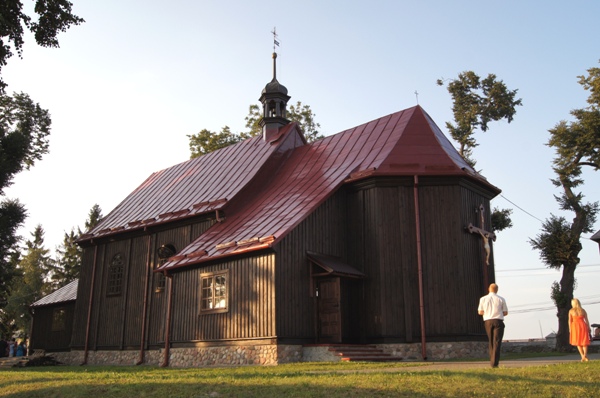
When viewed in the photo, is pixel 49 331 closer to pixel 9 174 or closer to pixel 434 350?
pixel 9 174

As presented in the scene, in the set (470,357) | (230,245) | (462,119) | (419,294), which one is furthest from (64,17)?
(462,119)

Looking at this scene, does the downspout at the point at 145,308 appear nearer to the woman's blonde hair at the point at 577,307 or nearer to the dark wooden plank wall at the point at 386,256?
the dark wooden plank wall at the point at 386,256

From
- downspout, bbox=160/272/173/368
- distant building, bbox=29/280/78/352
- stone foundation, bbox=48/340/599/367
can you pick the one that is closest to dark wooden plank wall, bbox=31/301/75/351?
distant building, bbox=29/280/78/352

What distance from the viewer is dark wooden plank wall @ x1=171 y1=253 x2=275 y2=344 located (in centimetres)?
1625

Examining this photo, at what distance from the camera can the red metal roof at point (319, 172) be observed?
1767cm

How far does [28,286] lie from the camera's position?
160 feet

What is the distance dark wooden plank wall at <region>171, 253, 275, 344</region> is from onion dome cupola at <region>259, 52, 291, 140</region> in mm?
8540

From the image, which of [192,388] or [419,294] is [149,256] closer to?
[419,294]

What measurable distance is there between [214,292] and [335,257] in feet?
12.7

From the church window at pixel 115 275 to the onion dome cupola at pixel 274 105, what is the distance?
8191 mm

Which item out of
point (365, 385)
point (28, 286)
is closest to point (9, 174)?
point (365, 385)

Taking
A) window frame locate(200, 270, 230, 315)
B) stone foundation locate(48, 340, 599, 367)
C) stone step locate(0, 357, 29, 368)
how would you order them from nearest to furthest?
stone foundation locate(48, 340, 599, 367) → window frame locate(200, 270, 230, 315) → stone step locate(0, 357, 29, 368)

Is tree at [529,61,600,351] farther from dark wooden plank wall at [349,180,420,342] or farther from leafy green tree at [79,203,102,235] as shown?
leafy green tree at [79,203,102,235]

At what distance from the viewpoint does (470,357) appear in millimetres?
16328
